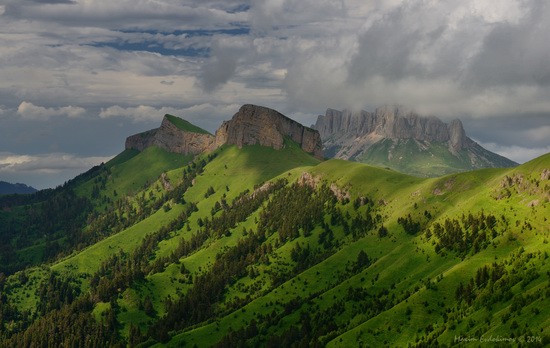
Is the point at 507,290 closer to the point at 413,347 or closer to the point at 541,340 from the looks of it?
the point at 413,347

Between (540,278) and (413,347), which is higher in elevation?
(540,278)

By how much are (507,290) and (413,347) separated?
38.3 metres

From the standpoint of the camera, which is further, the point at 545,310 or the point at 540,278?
the point at 540,278

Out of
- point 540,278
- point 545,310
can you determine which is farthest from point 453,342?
point 540,278

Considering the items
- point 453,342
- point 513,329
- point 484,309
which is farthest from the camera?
point 484,309

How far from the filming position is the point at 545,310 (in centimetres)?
16600

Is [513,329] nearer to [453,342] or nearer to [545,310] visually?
[545,310]

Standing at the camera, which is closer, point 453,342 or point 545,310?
point 545,310

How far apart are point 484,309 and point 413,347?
2717 centimetres

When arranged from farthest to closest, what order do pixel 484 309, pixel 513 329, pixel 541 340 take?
pixel 484 309, pixel 513 329, pixel 541 340

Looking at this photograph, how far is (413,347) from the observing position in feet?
631

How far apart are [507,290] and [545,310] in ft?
110

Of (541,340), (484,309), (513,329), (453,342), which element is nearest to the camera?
(541,340)

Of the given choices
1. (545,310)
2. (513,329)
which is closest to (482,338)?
(513,329)
